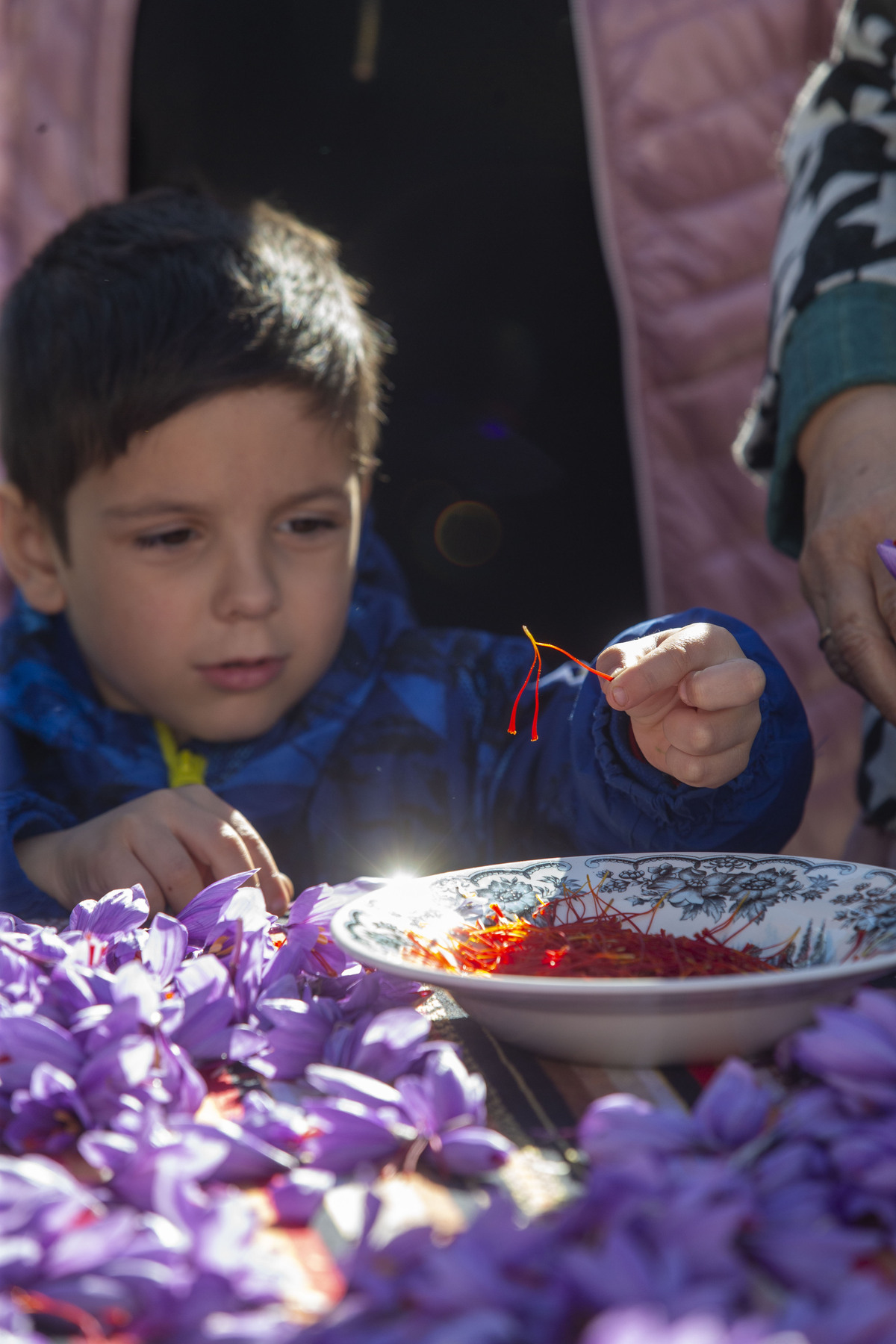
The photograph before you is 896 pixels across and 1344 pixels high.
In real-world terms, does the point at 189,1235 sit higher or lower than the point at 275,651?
lower

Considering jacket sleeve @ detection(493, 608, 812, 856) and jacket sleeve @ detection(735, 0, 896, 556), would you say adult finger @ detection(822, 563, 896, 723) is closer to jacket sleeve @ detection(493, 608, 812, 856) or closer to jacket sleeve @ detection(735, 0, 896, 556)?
jacket sleeve @ detection(493, 608, 812, 856)

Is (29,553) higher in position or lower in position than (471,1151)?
higher

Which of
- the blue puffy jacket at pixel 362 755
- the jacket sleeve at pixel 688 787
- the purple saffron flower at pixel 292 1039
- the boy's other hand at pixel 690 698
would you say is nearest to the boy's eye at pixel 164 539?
the blue puffy jacket at pixel 362 755

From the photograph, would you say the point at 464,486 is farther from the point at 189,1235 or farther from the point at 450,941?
the point at 189,1235

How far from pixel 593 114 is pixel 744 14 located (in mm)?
318

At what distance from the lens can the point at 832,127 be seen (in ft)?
3.68

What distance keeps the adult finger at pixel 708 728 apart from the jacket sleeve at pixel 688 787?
8 centimetres

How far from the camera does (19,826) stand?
103 centimetres

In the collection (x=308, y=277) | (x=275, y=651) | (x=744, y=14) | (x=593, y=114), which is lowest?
(x=275, y=651)

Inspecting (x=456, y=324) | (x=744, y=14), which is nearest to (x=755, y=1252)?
(x=456, y=324)

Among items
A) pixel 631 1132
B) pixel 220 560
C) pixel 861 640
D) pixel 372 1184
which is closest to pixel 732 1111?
pixel 631 1132

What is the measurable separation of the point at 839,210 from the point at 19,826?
1060mm

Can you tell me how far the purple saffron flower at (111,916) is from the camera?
0.65 metres

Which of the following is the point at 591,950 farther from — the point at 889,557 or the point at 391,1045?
the point at 889,557
